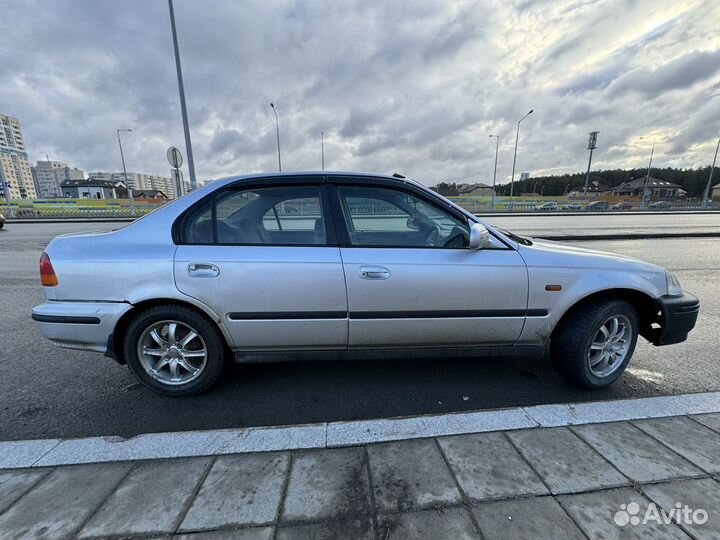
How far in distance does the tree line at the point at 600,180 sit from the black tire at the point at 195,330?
9427cm

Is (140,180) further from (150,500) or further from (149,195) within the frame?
(150,500)

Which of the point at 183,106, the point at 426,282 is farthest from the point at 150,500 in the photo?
the point at 183,106

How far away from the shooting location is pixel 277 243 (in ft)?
8.39

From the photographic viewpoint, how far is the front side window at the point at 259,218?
257 centimetres

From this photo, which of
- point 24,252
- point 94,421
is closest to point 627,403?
point 94,421

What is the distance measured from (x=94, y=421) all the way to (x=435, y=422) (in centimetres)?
247

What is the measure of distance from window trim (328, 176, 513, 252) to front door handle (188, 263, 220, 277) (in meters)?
0.94

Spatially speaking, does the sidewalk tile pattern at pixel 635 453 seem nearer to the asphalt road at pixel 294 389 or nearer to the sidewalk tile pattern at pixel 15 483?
the asphalt road at pixel 294 389

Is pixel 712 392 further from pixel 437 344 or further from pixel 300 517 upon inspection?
pixel 300 517

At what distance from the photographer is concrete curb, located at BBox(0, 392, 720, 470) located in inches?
81.9

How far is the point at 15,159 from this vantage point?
3022 inches

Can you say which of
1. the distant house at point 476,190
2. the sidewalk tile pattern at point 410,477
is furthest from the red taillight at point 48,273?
the distant house at point 476,190

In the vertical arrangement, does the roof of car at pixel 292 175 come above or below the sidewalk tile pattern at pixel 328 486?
above

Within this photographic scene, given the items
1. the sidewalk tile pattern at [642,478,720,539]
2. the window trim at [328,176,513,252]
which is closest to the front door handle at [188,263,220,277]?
the window trim at [328,176,513,252]
